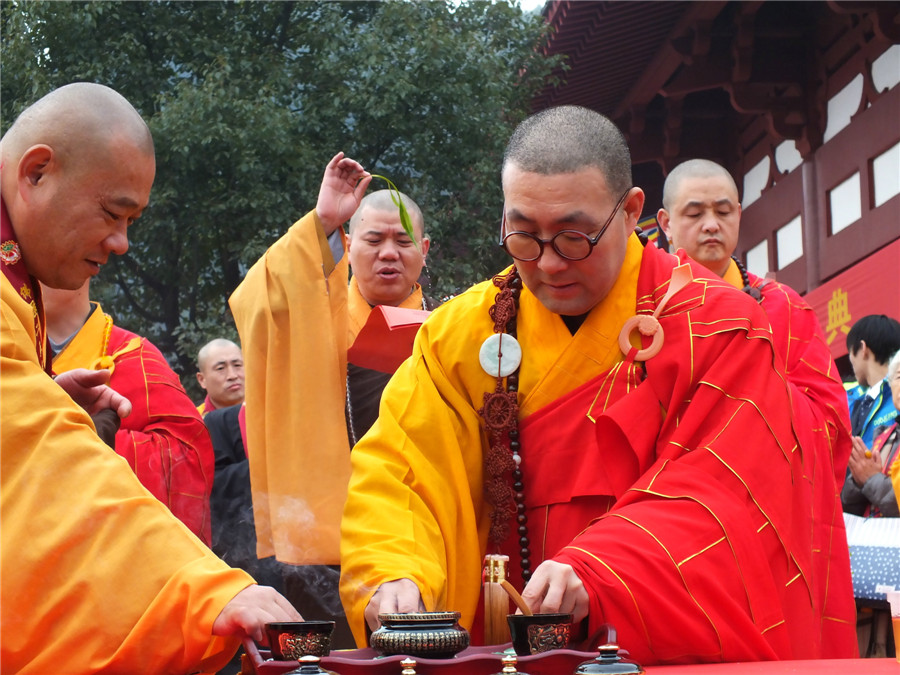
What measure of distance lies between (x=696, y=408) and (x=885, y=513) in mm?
3052

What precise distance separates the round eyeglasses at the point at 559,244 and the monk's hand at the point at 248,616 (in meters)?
1.25

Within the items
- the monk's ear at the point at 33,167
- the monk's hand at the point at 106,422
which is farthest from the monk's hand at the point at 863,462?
the monk's ear at the point at 33,167

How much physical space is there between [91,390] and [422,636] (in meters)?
1.56

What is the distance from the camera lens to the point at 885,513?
18.2 ft

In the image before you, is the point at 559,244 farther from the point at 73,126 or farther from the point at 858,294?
the point at 858,294

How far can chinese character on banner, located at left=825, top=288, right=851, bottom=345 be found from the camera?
941 cm

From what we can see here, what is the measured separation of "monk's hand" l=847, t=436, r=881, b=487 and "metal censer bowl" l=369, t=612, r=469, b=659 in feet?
12.6

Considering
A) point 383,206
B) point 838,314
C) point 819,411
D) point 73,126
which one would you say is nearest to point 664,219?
point 383,206

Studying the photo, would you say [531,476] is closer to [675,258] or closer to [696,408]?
[696,408]

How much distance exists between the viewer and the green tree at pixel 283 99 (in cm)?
1116

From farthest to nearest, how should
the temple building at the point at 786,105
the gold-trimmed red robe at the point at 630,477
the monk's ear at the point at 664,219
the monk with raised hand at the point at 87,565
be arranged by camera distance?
the temple building at the point at 786,105 < the monk's ear at the point at 664,219 < the gold-trimmed red robe at the point at 630,477 < the monk with raised hand at the point at 87,565

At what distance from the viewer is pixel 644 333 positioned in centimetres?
311

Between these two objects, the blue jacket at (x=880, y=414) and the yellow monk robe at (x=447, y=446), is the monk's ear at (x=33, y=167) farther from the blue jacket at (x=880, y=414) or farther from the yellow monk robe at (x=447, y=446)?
the blue jacket at (x=880, y=414)

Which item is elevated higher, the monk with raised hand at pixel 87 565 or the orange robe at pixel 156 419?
the orange robe at pixel 156 419
